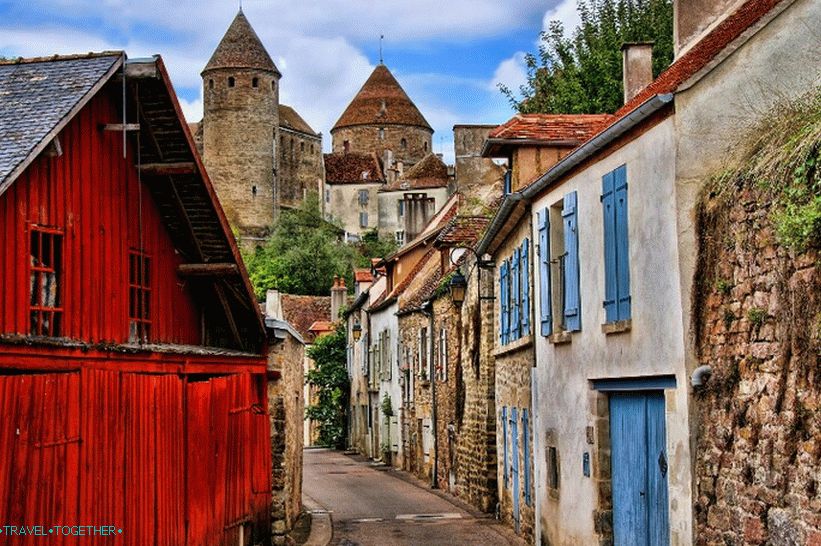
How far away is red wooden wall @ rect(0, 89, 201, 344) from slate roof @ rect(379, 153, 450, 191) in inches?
3614

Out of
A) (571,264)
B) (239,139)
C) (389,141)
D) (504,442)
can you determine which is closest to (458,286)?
(504,442)

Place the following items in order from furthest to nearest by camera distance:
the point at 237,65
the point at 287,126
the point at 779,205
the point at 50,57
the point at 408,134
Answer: the point at 408,134 → the point at 287,126 → the point at 237,65 → the point at 50,57 → the point at 779,205

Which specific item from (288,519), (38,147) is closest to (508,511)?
(288,519)

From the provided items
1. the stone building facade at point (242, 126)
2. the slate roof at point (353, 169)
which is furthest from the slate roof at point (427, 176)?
the stone building facade at point (242, 126)

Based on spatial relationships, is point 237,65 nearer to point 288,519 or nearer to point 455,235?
point 455,235

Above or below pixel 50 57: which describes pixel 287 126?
above

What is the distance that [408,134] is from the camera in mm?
132750

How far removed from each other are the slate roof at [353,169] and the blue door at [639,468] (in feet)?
349

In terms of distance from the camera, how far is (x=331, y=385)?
50.4 m

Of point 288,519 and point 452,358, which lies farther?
point 452,358

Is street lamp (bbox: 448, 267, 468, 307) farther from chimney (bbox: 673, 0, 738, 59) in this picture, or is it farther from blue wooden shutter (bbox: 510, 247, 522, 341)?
chimney (bbox: 673, 0, 738, 59)

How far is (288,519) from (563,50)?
82.5ft

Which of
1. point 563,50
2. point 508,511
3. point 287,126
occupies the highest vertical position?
point 287,126

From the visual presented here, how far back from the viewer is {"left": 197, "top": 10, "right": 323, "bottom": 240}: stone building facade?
105 m
